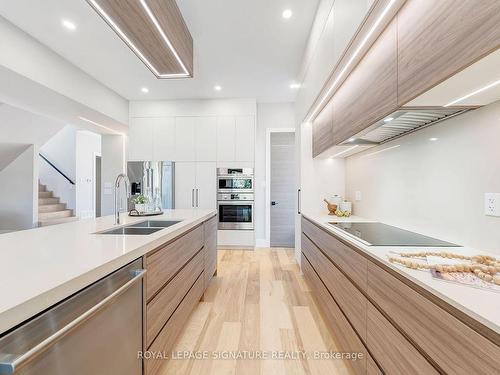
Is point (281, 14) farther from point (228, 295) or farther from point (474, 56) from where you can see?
point (228, 295)

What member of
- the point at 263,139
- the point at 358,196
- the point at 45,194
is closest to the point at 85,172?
the point at 45,194

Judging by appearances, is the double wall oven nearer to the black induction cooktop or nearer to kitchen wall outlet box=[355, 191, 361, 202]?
kitchen wall outlet box=[355, 191, 361, 202]

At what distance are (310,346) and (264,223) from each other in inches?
131

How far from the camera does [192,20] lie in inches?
105

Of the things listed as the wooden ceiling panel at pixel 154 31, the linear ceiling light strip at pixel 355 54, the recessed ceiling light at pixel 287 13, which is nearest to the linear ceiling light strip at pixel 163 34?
the wooden ceiling panel at pixel 154 31

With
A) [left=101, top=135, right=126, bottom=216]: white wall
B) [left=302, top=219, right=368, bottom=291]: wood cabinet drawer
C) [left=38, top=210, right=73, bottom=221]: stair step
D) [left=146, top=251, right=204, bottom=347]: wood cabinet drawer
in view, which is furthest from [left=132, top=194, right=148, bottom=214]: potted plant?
[left=38, top=210, right=73, bottom=221]: stair step

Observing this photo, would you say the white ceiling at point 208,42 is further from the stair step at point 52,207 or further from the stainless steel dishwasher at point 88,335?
the stair step at point 52,207

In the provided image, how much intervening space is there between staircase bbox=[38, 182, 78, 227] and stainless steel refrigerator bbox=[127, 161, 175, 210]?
8.24 feet

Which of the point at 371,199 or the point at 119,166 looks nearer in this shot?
the point at 371,199

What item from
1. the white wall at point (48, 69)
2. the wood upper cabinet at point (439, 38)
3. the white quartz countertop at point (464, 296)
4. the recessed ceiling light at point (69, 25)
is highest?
the recessed ceiling light at point (69, 25)

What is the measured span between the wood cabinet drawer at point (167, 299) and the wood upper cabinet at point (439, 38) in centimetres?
173

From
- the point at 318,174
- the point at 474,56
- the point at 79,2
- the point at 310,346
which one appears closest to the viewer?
the point at 474,56

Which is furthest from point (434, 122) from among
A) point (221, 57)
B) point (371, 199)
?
point (221, 57)

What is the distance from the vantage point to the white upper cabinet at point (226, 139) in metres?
4.82
